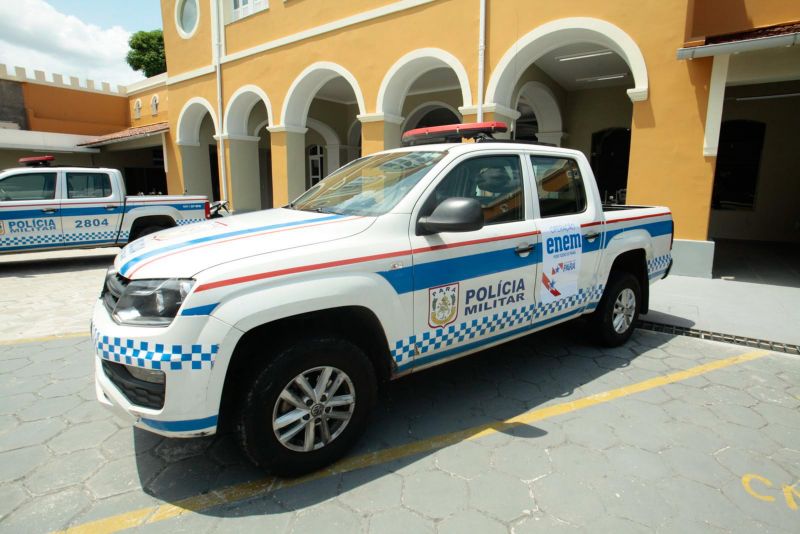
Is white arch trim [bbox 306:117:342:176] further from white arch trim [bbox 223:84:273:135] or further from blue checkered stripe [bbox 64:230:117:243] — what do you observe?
blue checkered stripe [bbox 64:230:117:243]

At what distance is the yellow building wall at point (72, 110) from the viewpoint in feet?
69.9

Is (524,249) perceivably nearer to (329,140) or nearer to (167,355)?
(167,355)

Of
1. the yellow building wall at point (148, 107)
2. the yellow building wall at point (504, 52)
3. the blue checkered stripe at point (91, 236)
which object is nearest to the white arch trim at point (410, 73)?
the yellow building wall at point (504, 52)

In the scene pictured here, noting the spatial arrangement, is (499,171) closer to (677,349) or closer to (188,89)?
(677,349)

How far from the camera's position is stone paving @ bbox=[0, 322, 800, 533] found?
228 centimetres

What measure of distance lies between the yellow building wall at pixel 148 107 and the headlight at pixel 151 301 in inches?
826

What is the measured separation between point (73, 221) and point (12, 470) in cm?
711

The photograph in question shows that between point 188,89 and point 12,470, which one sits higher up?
point 188,89

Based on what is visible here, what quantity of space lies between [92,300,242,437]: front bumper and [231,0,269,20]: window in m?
13.6

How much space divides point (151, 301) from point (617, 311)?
4068 mm

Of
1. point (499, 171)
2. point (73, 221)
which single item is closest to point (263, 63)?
point (73, 221)

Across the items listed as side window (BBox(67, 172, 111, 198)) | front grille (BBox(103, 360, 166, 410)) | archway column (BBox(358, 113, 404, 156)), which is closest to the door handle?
front grille (BBox(103, 360, 166, 410))

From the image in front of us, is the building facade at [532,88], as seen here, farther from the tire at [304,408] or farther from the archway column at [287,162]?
the tire at [304,408]

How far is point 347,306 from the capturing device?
2512 millimetres
